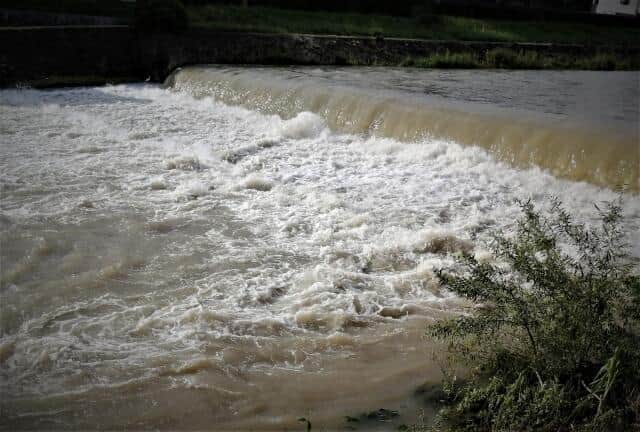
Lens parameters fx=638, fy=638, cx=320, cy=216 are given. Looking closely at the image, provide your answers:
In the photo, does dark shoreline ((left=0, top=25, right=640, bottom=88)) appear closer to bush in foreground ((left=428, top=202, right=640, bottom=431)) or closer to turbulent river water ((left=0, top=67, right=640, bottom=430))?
turbulent river water ((left=0, top=67, right=640, bottom=430))

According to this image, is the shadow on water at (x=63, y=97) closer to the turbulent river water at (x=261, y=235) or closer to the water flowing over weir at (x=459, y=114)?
the turbulent river water at (x=261, y=235)

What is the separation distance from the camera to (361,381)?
12.1ft

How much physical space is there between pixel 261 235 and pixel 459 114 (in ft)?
14.3

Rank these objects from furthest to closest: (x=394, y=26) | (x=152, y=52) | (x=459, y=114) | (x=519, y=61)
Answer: (x=394, y=26) → (x=519, y=61) → (x=152, y=52) → (x=459, y=114)

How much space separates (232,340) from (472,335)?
1.51 m

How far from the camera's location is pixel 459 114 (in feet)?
30.0

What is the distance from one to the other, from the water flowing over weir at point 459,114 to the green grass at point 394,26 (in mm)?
5129

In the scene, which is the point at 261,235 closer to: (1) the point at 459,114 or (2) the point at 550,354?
(2) the point at 550,354

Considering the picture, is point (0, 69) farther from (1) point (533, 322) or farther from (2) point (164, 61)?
(1) point (533, 322)

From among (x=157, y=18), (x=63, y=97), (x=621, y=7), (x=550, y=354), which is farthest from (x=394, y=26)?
(x=621, y=7)

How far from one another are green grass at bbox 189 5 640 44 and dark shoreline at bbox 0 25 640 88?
1.43 metres

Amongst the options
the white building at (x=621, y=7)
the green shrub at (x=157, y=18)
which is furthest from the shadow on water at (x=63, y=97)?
the white building at (x=621, y=7)

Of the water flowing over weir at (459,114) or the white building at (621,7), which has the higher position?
the white building at (621,7)

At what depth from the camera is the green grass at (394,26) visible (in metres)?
19.9
